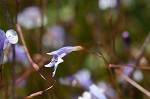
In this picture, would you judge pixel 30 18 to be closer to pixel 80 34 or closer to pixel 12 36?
pixel 80 34

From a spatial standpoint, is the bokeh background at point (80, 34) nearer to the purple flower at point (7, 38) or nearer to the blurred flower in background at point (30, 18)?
the blurred flower in background at point (30, 18)

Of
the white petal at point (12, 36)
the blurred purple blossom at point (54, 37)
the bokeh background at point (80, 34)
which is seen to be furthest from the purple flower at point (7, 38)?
the blurred purple blossom at point (54, 37)

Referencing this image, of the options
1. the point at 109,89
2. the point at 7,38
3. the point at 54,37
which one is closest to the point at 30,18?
the point at 54,37

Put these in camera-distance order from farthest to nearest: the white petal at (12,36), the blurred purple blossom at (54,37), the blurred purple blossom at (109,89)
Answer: the blurred purple blossom at (54,37) → the blurred purple blossom at (109,89) → the white petal at (12,36)

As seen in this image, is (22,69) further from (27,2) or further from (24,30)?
(27,2)

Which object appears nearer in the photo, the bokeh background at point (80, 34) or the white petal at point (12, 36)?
the white petal at point (12, 36)

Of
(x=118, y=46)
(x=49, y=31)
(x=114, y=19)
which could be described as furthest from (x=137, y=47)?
(x=49, y=31)

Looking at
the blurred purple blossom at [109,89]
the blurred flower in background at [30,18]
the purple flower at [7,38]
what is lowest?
the blurred purple blossom at [109,89]
